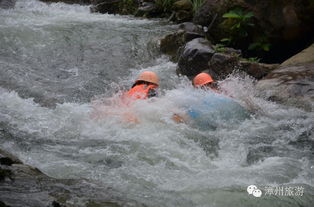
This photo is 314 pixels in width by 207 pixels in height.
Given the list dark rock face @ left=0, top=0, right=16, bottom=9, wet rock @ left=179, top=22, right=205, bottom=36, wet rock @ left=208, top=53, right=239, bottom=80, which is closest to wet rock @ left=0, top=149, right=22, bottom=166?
wet rock @ left=208, top=53, right=239, bottom=80

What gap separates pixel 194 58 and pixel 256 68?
1.32 m

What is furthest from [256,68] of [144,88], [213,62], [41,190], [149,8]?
[149,8]

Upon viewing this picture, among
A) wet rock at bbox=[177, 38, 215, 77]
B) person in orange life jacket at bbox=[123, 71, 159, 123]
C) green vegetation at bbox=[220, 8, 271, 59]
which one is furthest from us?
green vegetation at bbox=[220, 8, 271, 59]

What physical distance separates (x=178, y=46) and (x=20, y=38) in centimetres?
377

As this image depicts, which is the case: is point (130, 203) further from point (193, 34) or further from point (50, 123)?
point (193, 34)

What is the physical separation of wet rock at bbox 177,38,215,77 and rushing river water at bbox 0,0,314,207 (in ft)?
1.52

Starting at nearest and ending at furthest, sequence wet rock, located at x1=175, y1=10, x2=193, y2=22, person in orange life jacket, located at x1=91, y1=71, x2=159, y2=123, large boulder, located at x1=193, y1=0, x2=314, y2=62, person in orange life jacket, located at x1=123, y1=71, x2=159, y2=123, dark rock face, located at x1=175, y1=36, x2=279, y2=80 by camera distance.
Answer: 1. person in orange life jacket, located at x1=91, y1=71, x2=159, y2=123
2. person in orange life jacket, located at x1=123, y1=71, x2=159, y2=123
3. dark rock face, located at x1=175, y1=36, x2=279, y2=80
4. large boulder, located at x1=193, y1=0, x2=314, y2=62
5. wet rock, located at x1=175, y1=10, x2=193, y2=22

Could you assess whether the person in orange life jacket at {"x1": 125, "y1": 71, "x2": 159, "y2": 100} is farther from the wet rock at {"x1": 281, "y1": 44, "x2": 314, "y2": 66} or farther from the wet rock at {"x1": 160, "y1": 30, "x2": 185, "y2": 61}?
the wet rock at {"x1": 160, "y1": 30, "x2": 185, "y2": 61}

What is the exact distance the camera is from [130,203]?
3697mm

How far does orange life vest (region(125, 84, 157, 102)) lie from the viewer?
268 inches

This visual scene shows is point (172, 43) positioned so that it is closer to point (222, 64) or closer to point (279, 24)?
point (222, 64)

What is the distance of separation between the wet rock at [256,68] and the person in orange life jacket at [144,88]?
2.06 meters

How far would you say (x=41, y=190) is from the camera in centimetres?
353

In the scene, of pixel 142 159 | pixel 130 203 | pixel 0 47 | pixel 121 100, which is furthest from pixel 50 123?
pixel 0 47
